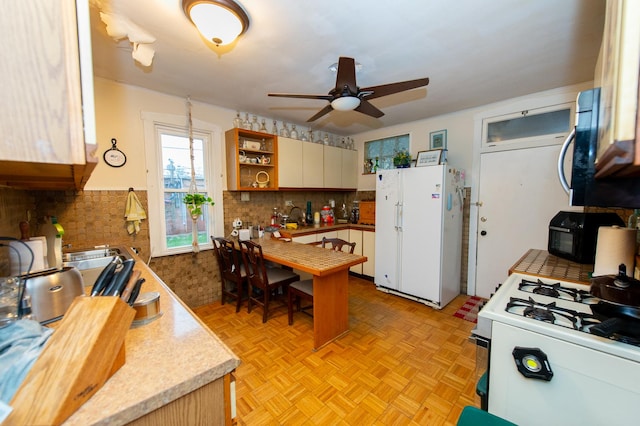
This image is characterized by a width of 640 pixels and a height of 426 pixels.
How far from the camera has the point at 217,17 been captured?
142cm

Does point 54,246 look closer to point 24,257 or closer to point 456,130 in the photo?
point 24,257

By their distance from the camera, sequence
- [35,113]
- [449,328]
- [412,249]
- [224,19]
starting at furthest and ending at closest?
[412,249]
[449,328]
[224,19]
[35,113]

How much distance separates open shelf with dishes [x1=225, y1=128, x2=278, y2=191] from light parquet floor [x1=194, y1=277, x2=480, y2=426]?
1.62 meters

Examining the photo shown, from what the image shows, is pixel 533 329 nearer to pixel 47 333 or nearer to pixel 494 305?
pixel 494 305

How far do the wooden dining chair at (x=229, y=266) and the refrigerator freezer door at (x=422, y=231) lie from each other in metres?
2.03

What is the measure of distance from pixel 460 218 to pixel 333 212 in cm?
207

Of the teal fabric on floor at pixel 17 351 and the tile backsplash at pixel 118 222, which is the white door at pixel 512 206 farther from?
the teal fabric on floor at pixel 17 351

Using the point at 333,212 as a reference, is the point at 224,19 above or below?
above

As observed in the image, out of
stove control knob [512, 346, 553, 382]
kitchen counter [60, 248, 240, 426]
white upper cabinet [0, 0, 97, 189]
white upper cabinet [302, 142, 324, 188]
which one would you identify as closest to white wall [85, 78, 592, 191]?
white upper cabinet [302, 142, 324, 188]

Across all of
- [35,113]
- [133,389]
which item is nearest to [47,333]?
[133,389]

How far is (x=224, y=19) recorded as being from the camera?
4.72 ft

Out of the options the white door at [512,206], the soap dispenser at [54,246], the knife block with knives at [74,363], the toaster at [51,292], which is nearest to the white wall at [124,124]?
the soap dispenser at [54,246]

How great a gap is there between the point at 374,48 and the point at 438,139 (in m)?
2.06

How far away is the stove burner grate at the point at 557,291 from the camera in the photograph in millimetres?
1235
